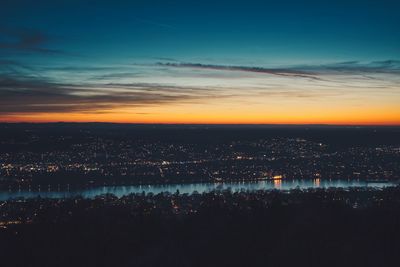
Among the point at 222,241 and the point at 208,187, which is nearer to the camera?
the point at 222,241

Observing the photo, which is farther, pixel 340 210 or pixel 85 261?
pixel 340 210

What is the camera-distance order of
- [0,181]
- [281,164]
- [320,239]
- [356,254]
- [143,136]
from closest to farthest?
[356,254] → [320,239] → [0,181] → [281,164] → [143,136]

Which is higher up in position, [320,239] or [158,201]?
[320,239]

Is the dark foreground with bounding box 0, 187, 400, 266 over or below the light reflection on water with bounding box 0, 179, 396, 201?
over

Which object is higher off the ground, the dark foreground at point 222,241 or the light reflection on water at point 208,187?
the dark foreground at point 222,241

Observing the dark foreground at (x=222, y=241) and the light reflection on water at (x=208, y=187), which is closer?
the dark foreground at (x=222, y=241)

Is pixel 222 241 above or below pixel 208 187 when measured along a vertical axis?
above

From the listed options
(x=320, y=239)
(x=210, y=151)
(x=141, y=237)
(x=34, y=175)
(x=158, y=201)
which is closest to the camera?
(x=320, y=239)

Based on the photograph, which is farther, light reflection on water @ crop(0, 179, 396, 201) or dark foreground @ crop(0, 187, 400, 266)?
light reflection on water @ crop(0, 179, 396, 201)

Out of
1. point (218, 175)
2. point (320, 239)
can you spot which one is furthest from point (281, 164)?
point (320, 239)

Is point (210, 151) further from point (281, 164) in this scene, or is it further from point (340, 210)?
point (340, 210)
